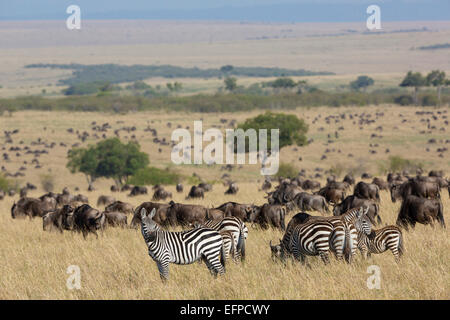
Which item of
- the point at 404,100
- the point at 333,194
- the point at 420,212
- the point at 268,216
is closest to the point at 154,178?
the point at 333,194

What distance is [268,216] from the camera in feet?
54.1

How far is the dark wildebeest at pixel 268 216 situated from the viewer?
16.4 m

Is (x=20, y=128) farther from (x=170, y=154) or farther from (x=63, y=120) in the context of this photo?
(x=170, y=154)

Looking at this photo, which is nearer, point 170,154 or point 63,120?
point 170,154

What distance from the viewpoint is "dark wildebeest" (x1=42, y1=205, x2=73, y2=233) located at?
60.0 feet

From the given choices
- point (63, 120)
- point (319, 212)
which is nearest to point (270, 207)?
point (319, 212)

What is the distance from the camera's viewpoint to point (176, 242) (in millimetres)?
10797

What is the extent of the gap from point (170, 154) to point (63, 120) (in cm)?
3664

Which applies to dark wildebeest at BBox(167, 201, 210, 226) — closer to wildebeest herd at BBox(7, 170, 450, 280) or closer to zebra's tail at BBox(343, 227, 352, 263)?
wildebeest herd at BBox(7, 170, 450, 280)

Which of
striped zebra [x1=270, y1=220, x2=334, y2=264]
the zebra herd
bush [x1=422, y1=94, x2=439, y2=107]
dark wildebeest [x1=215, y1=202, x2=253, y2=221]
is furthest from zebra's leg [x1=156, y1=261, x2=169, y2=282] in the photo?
bush [x1=422, y1=94, x2=439, y2=107]

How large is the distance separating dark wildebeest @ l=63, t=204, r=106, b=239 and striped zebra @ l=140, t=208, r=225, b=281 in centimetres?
660

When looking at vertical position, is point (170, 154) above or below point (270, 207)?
below

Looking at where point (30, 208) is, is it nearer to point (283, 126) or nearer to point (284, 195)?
point (284, 195)

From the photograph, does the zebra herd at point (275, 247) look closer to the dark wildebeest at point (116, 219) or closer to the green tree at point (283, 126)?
the dark wildebeest at point (116, 219)
